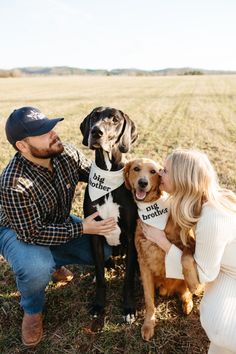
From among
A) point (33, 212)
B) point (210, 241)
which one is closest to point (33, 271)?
point (33, 212)

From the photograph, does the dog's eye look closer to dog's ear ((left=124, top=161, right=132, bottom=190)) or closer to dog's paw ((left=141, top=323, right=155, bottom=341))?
dog's ear ((left=124, top=161, right=132, bottom=190))

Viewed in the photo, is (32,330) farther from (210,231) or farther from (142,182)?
(210,231)

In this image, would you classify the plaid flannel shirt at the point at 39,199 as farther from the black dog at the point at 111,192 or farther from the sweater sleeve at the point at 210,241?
the sweater sleeve at the point at 210,241

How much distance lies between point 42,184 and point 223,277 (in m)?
1.82

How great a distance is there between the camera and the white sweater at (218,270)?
2.82 metres

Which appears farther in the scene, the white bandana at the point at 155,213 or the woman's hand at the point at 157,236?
the white bandana at the point at 155,213

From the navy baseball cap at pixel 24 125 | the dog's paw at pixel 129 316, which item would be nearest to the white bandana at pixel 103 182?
the navy baseball cap at pixel 24 125

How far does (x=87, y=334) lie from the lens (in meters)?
3.66

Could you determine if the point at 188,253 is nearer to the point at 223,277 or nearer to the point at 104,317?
the point at 223,277

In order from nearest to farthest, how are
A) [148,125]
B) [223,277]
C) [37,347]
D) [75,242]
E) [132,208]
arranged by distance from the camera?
[223,277] → [37,347] → [132,208] → [75,242] → [148,125]

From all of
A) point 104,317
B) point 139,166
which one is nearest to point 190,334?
point 104,317

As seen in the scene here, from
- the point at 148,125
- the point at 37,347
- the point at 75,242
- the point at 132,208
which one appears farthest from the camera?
the point at 148,125

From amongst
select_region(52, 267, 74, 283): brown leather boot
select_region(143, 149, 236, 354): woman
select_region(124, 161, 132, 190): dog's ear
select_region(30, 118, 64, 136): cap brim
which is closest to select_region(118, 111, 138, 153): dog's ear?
select_region(124, 161, 132, 190): dog's ear

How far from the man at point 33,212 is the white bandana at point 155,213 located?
1.14 feet
